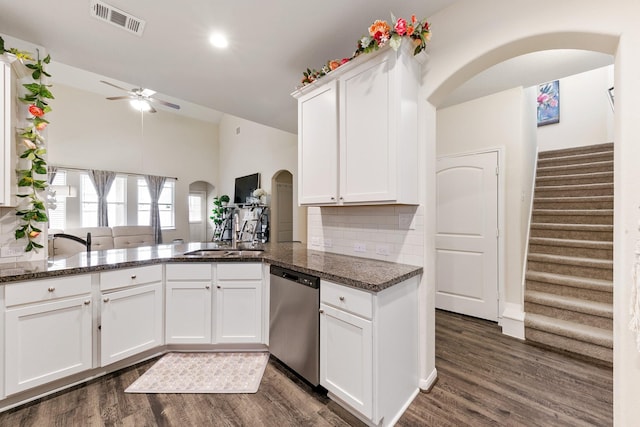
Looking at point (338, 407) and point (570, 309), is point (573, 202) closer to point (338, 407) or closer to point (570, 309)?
point (570, 309)

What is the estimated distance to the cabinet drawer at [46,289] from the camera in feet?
5.70

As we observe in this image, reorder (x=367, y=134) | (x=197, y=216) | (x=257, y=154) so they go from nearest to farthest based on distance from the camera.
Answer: (x=367, y=134), (x=257, y=154), (x=197, y=216)

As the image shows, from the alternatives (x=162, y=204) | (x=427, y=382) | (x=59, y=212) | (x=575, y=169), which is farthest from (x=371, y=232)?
(x=59, y=212)

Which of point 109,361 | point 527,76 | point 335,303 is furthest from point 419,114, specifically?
point 109,361

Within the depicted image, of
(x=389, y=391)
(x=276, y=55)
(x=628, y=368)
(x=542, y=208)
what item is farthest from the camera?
(x=542, y=208)

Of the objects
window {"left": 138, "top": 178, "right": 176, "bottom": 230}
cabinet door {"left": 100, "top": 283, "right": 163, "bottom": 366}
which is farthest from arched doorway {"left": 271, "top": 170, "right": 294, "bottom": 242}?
cabinet door {"left": 100, "top": 283, "right": 163, "bottom": 366}

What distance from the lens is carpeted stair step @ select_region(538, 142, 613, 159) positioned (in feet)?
14.1

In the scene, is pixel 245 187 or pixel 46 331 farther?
pixel 245 187

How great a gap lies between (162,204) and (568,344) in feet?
29.1

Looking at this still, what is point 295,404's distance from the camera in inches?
72.7

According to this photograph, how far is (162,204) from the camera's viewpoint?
7812mm

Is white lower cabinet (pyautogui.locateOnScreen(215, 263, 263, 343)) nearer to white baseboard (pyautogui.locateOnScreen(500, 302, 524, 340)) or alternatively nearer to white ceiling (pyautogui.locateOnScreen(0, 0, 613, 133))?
white ceiling (pyautogui.locateOnScreen(0, 0, 613, 133))

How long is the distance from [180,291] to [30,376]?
3.30 ft

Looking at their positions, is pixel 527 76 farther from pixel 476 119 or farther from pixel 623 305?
pixel 623 305
